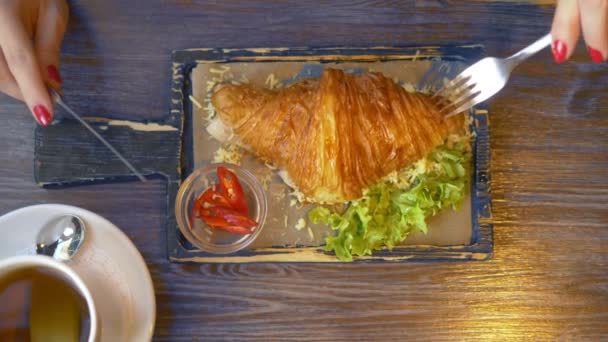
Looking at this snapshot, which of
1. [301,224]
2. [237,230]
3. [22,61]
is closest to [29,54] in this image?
[22,61]

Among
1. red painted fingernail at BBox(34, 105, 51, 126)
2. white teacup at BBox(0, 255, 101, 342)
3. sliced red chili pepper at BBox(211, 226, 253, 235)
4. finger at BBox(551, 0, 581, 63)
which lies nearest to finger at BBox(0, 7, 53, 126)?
red painted fingernail at BBox(34, 105, 51, 126)

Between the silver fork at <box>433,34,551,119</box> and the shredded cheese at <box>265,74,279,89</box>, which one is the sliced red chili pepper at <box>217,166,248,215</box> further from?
the silver fork at <box>433,34,551,119</box>

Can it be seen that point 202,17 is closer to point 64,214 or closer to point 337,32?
point 337,32

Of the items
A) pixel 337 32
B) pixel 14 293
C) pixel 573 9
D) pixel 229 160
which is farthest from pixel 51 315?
pixel 573 9

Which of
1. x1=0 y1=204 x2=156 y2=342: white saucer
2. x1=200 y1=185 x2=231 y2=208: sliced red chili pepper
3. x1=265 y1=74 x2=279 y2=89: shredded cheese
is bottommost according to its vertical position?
x1=0 y1=204 x2=156 y2=342: white saucer

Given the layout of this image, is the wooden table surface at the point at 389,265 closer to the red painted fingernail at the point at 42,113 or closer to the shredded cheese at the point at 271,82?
the shredded cheese at the point at 271,82

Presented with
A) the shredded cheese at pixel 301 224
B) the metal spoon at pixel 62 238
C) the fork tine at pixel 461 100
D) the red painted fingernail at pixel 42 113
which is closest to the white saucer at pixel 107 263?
the metal spoon at pixel 62 238

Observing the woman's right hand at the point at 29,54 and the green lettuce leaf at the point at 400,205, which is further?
the green lettuce leaf at the point at 400,205
